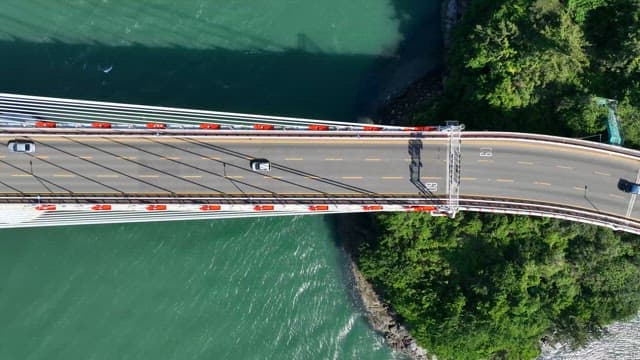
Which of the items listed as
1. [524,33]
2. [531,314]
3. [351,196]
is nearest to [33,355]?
[351,196]

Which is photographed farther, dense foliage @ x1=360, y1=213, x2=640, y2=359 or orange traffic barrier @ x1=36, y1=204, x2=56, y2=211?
dense foliage @ x1=360, y1=213, x2=640, y2=359

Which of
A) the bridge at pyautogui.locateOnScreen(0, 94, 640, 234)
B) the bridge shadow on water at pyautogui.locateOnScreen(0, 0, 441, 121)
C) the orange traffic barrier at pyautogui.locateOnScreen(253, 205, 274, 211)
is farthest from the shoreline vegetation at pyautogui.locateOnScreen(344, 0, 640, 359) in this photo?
the orange traffic barrier at pyautogui.locateOnScreen(253, 205, 274, 211)

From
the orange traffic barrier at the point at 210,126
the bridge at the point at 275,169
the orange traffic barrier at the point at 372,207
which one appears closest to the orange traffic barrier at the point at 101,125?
the bridge at the point at 275,169

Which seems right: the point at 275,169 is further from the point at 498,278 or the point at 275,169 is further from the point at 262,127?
the point at 498,278

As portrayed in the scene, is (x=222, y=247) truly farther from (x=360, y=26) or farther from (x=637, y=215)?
(x=637, y=215)

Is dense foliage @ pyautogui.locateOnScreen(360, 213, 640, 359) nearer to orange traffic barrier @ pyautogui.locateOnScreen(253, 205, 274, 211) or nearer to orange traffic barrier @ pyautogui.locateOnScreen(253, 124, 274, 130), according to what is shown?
orange traffic barrier @ pyautogui.locateOnScreen(253, 205, 274, 211)

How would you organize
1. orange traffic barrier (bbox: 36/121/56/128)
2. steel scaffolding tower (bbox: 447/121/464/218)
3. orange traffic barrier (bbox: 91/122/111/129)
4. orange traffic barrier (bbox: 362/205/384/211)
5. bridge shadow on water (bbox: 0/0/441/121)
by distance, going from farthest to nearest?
bridge shadow on water (bbox: 0/0/441/121) → steel scaffolding tower (bbox: 447/121/464/218) → orange traffic barrier (bbox: 362/205/384/211) → orange traffic barrier (bbox: 91/122/111/129) → orange traffic barrier (bbox: 36/121/56/128)
